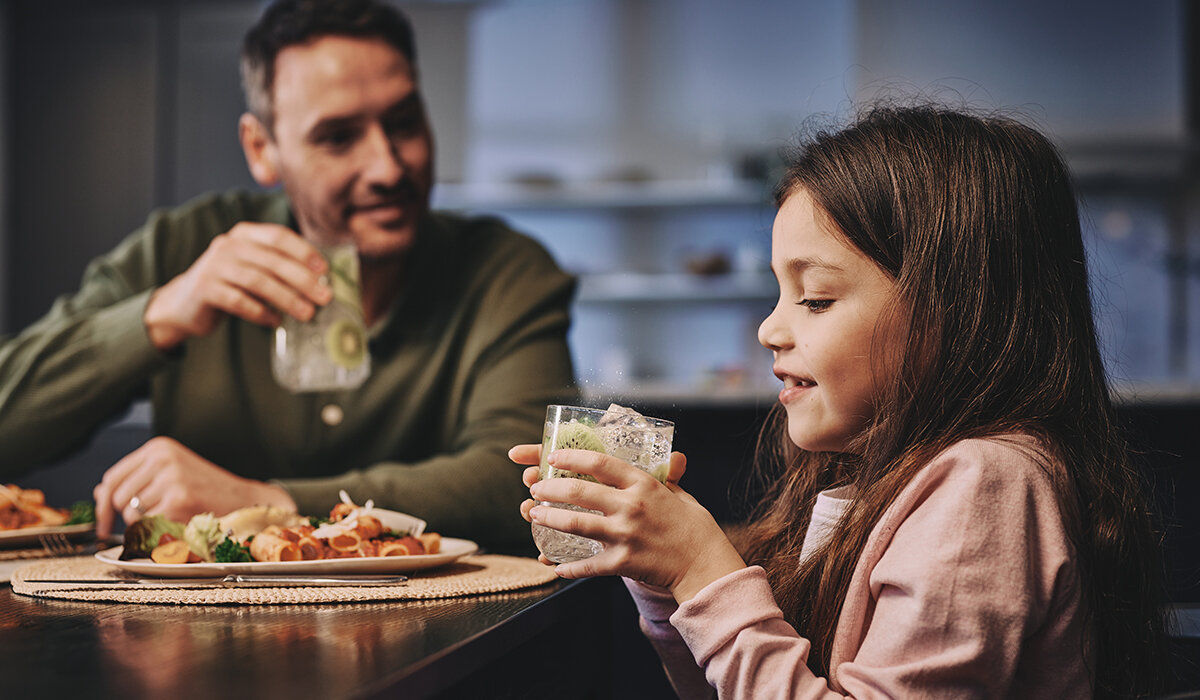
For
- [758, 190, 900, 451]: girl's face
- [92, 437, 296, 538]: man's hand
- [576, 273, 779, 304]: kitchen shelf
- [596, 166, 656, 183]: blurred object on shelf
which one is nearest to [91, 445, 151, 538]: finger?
[92, 437, 296, 538]: man's hand

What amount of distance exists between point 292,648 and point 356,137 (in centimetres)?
110

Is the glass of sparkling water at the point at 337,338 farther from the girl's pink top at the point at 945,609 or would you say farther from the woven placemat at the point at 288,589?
the girl's pink top at the point at 945,609

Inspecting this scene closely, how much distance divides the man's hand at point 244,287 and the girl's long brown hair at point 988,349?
0.65 meters

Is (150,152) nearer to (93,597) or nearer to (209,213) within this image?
(209,213)

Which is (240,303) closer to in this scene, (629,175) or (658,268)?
(629,175)

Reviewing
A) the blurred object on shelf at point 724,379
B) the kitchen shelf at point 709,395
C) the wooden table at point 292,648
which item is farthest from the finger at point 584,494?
the blurred object on shelf at point 724,379

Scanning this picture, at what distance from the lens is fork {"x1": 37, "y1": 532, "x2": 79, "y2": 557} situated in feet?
3.88

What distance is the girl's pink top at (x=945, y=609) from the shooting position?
2.31 feet

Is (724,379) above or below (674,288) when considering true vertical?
below

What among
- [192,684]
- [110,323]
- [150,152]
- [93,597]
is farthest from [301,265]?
→ [150,152]

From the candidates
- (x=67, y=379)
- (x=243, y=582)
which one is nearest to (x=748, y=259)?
(x=67, y=379)

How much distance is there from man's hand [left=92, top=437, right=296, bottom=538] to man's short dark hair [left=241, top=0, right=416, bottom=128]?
71 cm

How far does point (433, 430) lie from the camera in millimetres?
1795

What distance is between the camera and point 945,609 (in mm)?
703
